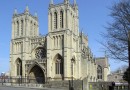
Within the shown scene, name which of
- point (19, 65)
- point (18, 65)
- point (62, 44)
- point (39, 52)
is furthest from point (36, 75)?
point (62, 44)

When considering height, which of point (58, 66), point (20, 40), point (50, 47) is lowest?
point (58, 66)

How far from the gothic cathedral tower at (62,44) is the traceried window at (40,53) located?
3600 millimetres

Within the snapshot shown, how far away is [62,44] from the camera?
62.8 meters

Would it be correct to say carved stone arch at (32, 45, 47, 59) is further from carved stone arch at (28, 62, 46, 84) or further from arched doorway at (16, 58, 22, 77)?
arched doorway at (16, 58, 22, 77)

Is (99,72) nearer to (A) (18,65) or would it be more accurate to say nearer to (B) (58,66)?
(A) (18,65)

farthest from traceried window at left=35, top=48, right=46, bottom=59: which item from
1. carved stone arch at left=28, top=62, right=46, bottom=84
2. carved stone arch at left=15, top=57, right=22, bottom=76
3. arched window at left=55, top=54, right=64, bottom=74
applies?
carved stone arch at left=15, top=57, right=22, bottom=76

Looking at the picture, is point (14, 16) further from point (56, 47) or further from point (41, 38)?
point (56, 47)

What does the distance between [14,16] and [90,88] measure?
3826cm

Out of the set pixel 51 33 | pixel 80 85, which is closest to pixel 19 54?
pixel 51 33

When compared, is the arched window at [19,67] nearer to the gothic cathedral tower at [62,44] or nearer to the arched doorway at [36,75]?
the arched doorway at [36,75]

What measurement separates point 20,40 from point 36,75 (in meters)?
10.1

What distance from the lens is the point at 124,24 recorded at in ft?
64.6

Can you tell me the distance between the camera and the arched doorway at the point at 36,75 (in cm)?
6400

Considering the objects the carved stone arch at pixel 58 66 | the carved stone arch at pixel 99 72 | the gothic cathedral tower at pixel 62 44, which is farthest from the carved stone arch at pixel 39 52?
the carved stone arch at pixel 99 72
